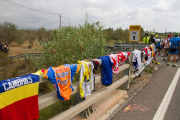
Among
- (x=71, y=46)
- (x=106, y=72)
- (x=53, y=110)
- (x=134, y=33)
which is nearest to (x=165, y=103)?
(x=106, y=72)

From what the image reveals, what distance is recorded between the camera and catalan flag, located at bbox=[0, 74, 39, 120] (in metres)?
1.66

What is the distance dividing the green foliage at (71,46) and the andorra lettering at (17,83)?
4.30m

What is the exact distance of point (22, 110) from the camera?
6.21 ft

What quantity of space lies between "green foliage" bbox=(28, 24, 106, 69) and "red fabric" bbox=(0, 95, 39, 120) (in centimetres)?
425

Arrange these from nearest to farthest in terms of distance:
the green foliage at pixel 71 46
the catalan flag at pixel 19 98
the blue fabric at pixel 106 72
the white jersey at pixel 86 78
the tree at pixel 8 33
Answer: the catalan flag at pixel 19 98 < the white jersey at pixel 86 78 < the blue fabric at pixel 106 72 < the green foliage at pixel 71 46 < the tree at pixel 8 33

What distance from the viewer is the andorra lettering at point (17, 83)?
1.67m

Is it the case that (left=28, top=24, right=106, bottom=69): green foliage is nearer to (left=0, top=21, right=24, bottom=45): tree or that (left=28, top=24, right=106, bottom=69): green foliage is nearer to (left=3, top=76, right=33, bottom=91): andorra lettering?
(left=3, top=76, right=33, bottom=91): andorra lettering

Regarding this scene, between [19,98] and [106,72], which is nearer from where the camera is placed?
[19,98]

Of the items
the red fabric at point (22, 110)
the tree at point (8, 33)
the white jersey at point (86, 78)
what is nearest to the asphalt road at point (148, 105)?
the white jersey at point (86, 78)

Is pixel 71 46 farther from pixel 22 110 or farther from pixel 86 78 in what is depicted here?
pixel 22 110

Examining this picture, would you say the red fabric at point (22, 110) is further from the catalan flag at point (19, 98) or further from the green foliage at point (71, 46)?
the green foliage at point (71, 46)

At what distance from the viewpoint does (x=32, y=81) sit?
1.96 metres

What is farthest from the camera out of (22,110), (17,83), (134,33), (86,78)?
(134,33)

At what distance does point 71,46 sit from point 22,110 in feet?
15.9
